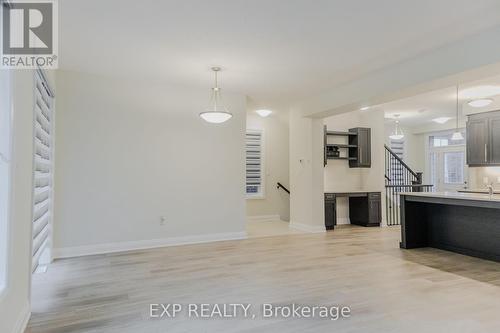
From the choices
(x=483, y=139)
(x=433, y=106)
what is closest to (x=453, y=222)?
(x=483, y=139)

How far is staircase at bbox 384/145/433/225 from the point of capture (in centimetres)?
782

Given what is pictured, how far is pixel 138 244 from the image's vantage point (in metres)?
5.20

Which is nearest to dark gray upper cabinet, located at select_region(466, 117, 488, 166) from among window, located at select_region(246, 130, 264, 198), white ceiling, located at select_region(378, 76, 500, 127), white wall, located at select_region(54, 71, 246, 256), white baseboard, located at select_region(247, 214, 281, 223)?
white ceiling, located at select_region(378, 76, 500, 127)

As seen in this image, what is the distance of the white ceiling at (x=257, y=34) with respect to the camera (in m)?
2.97

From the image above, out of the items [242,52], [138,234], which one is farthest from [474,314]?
[138,234]

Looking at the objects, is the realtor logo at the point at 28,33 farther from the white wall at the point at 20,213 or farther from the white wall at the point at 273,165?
the white wall at the point at 273,165

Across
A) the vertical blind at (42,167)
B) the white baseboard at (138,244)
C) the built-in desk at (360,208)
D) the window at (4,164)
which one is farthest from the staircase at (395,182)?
the window at (4,164)

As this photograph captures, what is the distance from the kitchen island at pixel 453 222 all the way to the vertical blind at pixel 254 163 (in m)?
3.88

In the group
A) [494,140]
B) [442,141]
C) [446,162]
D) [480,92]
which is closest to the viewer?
[480,92]

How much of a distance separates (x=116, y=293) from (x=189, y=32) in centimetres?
284

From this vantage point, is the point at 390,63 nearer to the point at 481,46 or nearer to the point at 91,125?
the point at 481,46

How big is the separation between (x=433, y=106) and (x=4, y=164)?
26.1 feet

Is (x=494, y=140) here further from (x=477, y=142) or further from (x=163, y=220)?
(x=163, y=220)

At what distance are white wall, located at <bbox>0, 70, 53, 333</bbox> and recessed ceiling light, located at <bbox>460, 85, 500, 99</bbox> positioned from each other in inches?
264
